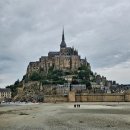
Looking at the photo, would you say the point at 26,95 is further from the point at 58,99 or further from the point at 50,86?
the point at 58,99

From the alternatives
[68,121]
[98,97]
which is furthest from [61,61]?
[68,121]

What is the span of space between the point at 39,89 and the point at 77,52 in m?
35.8

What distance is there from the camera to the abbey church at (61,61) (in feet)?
566

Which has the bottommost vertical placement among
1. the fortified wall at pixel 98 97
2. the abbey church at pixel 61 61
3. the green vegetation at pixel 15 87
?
the fortified wall at pixel 98 97

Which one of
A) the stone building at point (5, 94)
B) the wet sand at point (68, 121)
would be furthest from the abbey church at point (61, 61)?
the wet sand at point (68, 121)

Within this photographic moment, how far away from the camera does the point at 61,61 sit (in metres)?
173

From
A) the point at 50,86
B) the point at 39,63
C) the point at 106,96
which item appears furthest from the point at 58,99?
the point at 39,63

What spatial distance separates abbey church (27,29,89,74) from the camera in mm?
172500

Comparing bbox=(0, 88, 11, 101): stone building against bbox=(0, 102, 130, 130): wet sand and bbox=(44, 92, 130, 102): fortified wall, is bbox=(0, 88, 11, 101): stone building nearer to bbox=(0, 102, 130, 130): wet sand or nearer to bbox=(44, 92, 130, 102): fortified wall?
bbox=(44, 92, 130, 102): fortified wall

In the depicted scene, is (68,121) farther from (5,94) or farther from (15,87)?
(15,87)

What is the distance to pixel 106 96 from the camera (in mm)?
96938

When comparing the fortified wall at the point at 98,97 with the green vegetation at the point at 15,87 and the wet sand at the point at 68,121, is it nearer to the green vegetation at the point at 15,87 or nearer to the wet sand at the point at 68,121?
the wet sand at the point at 68,121

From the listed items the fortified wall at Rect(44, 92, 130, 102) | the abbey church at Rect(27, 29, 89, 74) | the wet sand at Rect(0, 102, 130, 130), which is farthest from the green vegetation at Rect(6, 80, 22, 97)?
the wet sand at Rect(0, 102, 130, 130)

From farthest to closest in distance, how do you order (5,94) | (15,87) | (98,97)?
(15,87) → (5,94) → (98,97)
